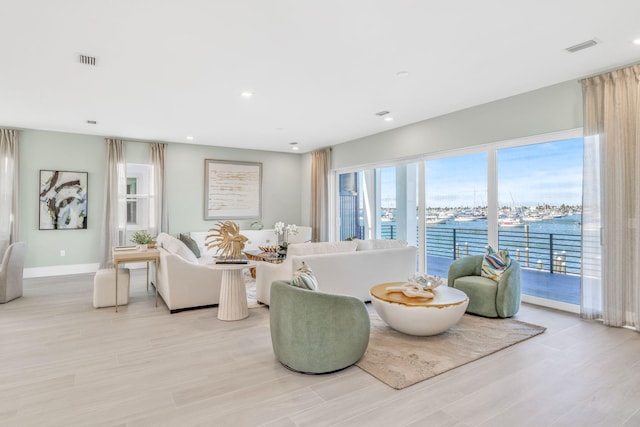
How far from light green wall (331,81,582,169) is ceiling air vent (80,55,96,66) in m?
4.59

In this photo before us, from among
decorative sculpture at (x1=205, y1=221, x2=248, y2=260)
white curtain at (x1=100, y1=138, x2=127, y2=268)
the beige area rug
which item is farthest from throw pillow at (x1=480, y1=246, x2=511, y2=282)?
white curtain at (x1=100, y1=138, x2=127, y2=268)

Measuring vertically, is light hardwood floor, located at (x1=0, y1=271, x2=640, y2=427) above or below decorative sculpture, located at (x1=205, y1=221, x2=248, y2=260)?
below

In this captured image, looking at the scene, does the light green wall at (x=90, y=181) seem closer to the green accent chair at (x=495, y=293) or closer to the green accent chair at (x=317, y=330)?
the green accent chair at (x=495, y=293)

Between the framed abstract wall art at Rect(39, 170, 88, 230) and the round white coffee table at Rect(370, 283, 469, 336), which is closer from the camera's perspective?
the round white coffee table at Rect(370, 283, 469, 336)

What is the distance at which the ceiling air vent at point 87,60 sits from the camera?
10.9 ft

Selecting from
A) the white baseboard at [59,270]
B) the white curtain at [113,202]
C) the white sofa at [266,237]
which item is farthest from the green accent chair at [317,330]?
the white baseboard at [59,270]

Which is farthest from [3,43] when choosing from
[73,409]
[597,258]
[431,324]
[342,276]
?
[597,258]

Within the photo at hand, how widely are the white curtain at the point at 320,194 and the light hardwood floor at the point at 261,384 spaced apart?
4.57 metres

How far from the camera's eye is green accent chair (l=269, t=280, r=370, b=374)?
2.59 m

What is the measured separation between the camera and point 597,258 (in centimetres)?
383

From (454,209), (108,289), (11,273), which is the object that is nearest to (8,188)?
(11,273)

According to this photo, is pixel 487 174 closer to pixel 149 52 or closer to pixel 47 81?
pixel 149 52

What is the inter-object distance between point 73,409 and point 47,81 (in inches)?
141

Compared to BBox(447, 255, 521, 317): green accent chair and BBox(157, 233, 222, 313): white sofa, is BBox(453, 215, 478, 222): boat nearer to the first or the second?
BBox(447, 255, 521, 317): green accent chair
